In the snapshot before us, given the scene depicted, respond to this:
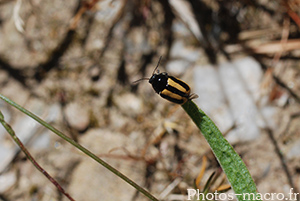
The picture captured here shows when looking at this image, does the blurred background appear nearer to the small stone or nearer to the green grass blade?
the small stone

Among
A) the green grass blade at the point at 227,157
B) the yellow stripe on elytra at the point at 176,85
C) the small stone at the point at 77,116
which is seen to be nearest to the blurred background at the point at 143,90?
the small stone at the point at 77,116

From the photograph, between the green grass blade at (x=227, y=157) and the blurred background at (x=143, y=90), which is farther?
the blurred background at (x=143, y=90)

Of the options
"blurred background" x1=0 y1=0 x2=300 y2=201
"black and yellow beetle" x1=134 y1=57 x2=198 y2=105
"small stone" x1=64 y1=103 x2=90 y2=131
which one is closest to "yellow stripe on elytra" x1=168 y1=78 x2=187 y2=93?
"black and yellow beetle" x1=134 y1=57 x2=198 y2=105

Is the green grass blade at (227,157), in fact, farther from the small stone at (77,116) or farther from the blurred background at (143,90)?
the small stone at (77,116)

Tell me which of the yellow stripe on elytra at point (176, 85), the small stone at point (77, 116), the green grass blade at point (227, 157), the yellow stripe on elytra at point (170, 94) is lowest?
the green grass blade at point (227, 157)

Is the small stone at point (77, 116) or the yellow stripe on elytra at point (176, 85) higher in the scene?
the small stone at point (77, 116)

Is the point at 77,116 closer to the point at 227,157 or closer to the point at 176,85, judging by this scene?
the point at 176,85
